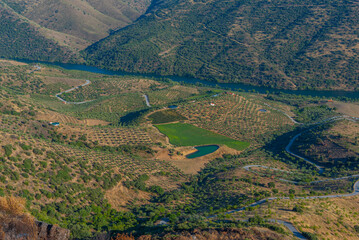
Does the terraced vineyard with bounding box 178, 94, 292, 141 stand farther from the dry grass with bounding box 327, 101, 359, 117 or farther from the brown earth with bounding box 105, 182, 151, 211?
the brown earth with bounding box 105, 182, 151, 211

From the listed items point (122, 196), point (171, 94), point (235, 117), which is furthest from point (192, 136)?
point (171, 94)

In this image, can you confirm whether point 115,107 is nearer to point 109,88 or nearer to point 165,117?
point 165,117

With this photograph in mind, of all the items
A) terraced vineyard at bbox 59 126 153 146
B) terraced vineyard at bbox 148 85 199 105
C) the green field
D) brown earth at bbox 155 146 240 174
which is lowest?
terraced vineyard at bbox 148 85 199 105

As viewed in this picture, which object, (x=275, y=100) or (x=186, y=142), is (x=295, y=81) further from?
(x=186, y=142)

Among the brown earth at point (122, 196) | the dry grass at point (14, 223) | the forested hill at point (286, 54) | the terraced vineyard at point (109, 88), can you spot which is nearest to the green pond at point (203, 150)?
the brown earth at point (122, 196)

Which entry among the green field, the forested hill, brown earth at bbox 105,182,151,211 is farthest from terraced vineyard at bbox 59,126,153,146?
the forested hill

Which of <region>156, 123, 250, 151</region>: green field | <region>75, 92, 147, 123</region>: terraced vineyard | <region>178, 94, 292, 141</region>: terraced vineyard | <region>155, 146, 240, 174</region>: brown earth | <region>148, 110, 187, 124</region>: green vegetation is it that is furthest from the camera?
<region>75, 92, 147, 123</region>: terraced vineyard

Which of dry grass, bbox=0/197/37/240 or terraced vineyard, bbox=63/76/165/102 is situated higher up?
dry grass, bbox=0/197/37/240

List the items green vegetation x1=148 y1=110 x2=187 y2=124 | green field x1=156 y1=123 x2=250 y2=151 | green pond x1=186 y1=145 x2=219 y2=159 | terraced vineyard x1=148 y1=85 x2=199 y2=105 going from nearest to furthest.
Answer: green pond x1=186 y1=145 x2=219 y2=159
green field x1=156 y1=123 x2=250 y2=151
green vegetation x1=148 y1=110 x2=187 y2=124
terraced vineyard x1=148 y1=85 x2=199 y2=105
